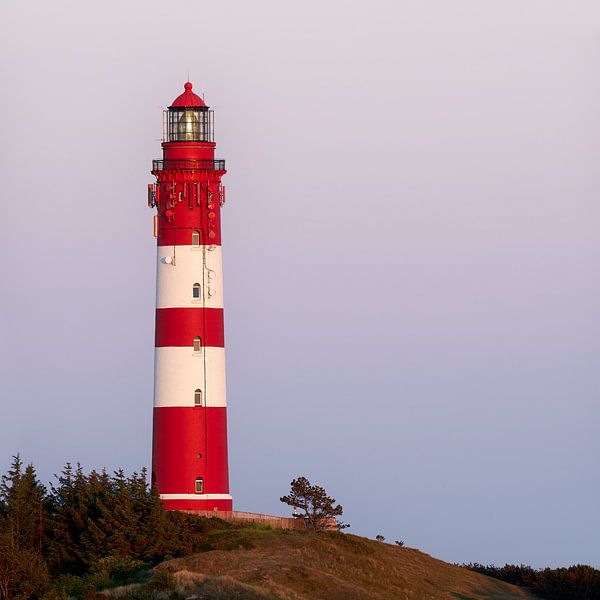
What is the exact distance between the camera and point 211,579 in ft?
199

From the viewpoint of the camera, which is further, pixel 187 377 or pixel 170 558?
pixel 187 377

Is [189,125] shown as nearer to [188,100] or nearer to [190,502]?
[188,100]

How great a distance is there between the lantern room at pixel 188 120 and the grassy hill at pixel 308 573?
53.8 ft

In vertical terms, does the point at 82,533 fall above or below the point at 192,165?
below

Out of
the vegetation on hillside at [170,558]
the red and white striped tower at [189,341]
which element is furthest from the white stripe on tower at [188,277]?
the vegetation on hillside at [170,558]

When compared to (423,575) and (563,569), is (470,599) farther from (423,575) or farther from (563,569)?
(563,569)

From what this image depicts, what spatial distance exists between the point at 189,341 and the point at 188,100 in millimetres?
10126

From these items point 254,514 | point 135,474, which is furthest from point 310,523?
point 135,474

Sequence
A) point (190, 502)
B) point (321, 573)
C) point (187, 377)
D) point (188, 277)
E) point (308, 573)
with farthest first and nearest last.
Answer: point (188, 277) < point (187, 377) < point (190, 502) < point (321, 573) < point (308, 573)

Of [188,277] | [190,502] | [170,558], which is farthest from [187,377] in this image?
[170,558]

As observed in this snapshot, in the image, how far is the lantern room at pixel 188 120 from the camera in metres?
76.9

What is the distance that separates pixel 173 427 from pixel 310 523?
279 inches

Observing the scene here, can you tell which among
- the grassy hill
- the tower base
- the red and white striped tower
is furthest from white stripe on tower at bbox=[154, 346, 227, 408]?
the grassy hill

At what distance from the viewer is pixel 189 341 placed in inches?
2940
